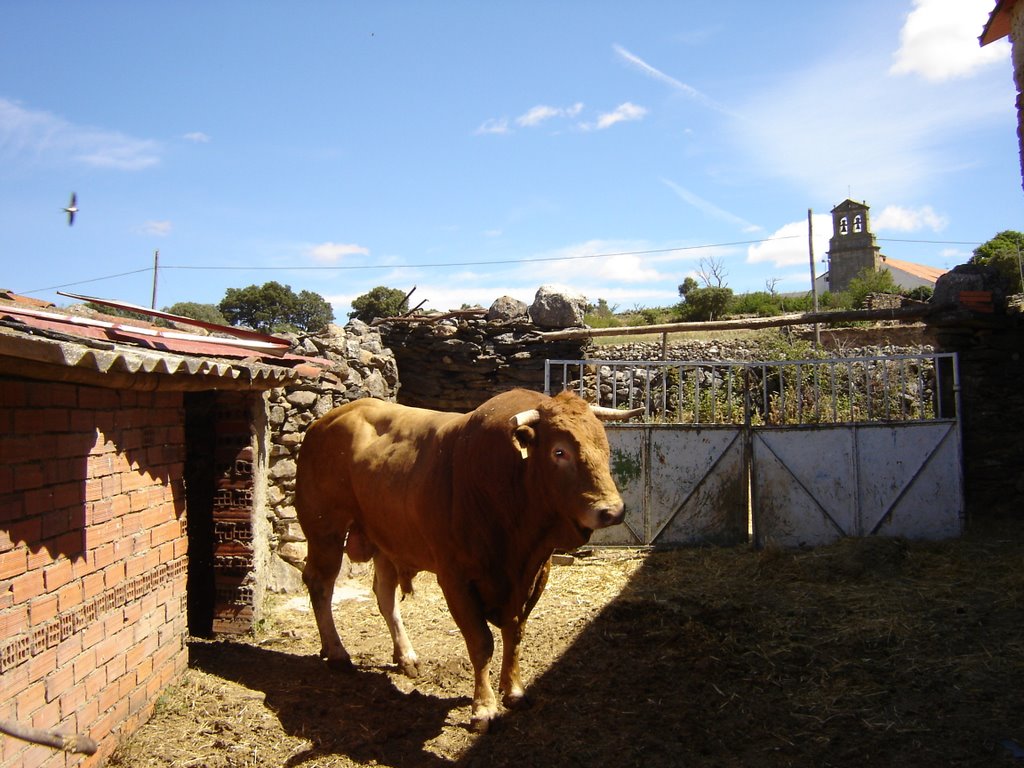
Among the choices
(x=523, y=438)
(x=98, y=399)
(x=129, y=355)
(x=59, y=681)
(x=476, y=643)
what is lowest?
(x=476, y=643)

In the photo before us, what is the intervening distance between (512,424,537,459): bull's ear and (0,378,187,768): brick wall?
2.25 m

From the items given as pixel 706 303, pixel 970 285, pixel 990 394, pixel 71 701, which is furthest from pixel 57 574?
pixel 706 303

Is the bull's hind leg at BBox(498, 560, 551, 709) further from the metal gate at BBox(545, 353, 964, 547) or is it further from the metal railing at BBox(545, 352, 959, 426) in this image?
the metal railing at BBox(545, 352, 959, 426)

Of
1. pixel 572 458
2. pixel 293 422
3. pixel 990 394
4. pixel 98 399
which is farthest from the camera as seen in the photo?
pixel 990 394

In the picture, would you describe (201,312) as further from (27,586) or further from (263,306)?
(27,586)

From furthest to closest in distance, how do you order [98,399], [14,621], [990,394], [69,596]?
[990,394] → [98,399] → [69,596] → [14,621]

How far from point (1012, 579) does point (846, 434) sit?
232 centimetres

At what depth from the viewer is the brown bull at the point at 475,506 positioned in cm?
441

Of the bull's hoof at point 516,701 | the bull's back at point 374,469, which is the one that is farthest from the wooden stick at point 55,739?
the bull's hoof at point 516,701

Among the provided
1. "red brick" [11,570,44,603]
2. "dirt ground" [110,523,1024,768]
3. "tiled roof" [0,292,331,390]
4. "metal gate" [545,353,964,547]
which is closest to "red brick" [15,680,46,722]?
"red brick" [11,570,44,603]

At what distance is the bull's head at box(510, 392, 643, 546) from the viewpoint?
13.7 ft

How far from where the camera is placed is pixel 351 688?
Answer: 527 cm

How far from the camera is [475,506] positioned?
4.74 m

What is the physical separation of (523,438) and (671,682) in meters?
2.09
